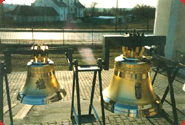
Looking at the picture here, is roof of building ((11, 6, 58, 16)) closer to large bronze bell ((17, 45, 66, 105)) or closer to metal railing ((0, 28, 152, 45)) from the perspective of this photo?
metal railing ((0, 28, 152, 45))

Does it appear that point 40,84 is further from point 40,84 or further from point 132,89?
point 132,89

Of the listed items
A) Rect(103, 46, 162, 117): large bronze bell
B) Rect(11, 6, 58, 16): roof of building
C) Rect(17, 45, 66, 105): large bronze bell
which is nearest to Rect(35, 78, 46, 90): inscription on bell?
Rect(17, 45, 66, 105): large bronze bell

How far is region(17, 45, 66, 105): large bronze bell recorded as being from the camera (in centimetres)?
293

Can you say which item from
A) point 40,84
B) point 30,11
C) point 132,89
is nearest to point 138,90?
point 132,89

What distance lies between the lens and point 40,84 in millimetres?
3084

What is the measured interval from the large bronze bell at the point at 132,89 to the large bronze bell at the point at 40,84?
79 cm

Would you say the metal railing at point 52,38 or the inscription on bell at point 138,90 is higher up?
the inscription on bell at point 138,90

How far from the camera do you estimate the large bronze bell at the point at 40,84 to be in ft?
9.63

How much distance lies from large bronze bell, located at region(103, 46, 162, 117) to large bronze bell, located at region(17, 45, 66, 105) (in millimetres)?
787

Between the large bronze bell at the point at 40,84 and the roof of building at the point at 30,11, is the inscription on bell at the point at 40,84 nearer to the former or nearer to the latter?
the large bronze bell at the point at 40,84

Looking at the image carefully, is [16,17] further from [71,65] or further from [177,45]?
[71,65]

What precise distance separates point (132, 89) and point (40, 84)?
1.31m

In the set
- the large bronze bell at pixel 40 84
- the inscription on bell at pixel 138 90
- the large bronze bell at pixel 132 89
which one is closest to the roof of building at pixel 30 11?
the large bronze bell at pixel 40 84

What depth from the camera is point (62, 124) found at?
17.5 feet
